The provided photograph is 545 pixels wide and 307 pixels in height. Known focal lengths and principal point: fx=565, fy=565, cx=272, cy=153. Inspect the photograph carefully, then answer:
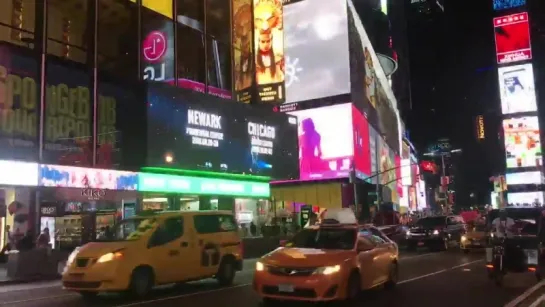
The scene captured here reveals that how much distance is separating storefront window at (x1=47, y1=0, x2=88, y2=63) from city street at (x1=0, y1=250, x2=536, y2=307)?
1184 cm

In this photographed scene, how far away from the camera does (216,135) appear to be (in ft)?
92.2

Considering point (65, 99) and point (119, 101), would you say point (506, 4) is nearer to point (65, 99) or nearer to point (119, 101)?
point (119, 101)

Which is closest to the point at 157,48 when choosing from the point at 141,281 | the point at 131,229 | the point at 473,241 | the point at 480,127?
the point at 131,229

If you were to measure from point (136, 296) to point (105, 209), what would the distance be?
16202 mm

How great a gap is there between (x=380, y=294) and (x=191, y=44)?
21.3 m

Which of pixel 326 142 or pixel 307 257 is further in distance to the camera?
pixel 326 142

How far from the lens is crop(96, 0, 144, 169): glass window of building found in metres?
24.3

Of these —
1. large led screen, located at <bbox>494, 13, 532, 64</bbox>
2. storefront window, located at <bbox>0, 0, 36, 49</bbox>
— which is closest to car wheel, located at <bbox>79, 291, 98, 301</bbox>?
storefront window, located at <bbox>0, 0, 36, 49</bbox>

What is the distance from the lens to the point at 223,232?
1441cm

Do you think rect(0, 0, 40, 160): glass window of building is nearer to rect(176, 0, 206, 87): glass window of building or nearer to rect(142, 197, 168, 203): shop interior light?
rect(142, 197, 168, 203): shop interior light

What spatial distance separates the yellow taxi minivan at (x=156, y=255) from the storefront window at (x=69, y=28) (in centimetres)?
1358

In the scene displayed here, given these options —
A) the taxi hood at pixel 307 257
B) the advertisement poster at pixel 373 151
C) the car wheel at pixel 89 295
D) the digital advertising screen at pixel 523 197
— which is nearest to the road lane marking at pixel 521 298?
the taxi hood at pixel 307 257

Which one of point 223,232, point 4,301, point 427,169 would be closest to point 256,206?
point 223,232

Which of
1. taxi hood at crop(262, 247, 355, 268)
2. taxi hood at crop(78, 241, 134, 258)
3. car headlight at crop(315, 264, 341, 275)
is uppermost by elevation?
taxi hood at crop(78, 241, 134, 258)
